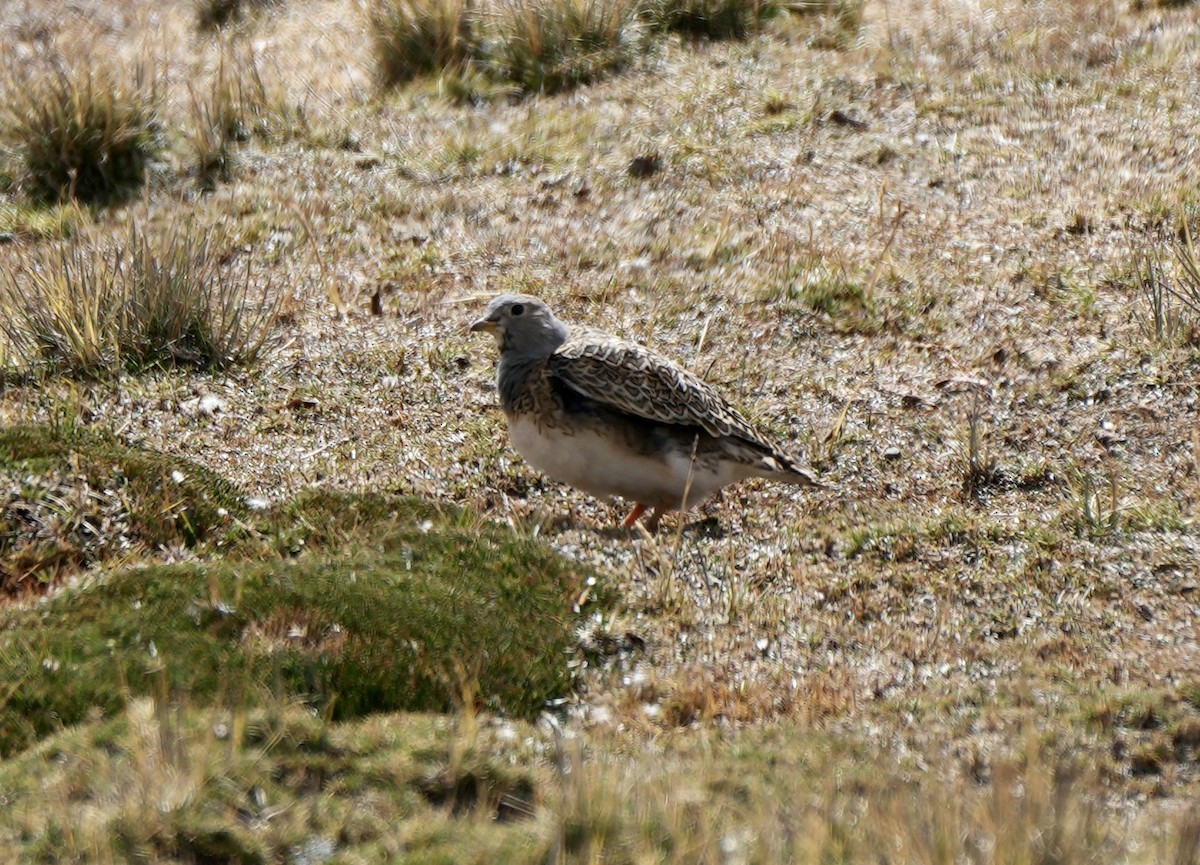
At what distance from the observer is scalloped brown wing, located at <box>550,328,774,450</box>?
22.7ft

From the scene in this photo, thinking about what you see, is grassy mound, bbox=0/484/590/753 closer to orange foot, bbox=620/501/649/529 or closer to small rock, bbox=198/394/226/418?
orange foot, bbox=620/501/649/529

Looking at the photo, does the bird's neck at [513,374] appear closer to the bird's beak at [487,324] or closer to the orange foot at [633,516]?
the bird's beak at [487,324]

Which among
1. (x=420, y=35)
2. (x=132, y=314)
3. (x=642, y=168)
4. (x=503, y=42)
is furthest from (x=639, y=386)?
(x=420, y=35)

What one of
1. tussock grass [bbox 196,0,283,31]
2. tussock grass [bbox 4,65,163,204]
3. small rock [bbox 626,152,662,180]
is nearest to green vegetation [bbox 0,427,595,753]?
small rock [bbox 626,152,662,180]

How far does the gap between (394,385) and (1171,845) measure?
17.9ft

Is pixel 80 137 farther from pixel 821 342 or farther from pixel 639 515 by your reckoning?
pixel 639 515

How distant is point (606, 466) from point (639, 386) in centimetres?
40

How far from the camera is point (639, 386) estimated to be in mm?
6961

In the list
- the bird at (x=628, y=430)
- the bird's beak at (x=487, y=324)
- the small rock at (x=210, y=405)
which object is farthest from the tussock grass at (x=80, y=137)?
the bird at (x=628, y=430)

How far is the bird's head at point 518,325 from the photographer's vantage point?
23.8ft

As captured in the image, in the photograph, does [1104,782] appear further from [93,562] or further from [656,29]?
[656,29]

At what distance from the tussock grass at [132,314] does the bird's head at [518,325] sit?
1917 mm

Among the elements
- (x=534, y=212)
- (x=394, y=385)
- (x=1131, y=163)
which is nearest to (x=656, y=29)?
(x=534, y=212)

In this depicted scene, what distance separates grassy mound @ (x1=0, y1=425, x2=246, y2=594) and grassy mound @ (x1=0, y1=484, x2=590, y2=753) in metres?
0.70
